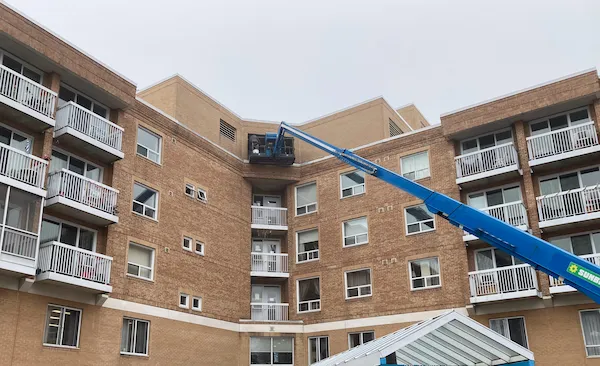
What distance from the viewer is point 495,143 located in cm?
2748

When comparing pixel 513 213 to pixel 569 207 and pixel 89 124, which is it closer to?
pixel 569 207

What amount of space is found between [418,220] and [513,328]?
256 inches

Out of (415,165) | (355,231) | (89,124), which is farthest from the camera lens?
(355,231)

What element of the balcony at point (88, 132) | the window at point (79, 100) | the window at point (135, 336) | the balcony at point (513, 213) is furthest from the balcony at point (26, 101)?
the balcony at point (513, 213)

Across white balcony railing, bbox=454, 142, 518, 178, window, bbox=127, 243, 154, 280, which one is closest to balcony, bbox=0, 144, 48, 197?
window, bbox=127, 243, 154, 280

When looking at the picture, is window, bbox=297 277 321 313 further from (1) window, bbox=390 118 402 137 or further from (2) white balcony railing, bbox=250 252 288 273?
(1) window, bbox=390 118 402 137

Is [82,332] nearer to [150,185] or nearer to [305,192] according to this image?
[150,185]

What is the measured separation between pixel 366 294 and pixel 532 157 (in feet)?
32.5

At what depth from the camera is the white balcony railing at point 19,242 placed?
18.9m

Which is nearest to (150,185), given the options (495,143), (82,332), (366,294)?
(82,332)

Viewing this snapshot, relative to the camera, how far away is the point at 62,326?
69.3 feet

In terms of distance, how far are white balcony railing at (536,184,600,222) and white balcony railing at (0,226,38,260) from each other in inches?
767

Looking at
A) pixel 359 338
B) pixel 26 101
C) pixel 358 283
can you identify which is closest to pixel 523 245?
pixel 359 338

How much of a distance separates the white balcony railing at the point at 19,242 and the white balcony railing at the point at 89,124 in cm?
458
